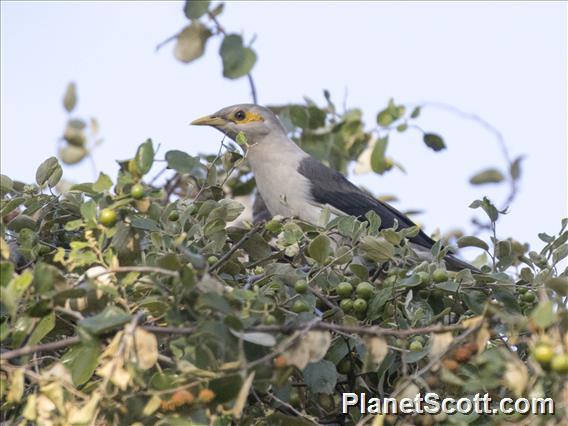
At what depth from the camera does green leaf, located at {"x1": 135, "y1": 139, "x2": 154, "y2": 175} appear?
3.29m

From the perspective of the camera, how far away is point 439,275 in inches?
157

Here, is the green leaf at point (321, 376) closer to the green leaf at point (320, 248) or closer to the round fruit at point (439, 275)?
the green leaf at point (320, 248)

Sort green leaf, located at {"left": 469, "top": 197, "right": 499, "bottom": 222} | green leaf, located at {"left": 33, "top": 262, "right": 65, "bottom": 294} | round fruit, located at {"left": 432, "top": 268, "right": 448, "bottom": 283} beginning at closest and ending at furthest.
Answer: green leaf, located at {"left": 33, "top": 262, "right": 65, "bottom": 294} → round fruit, located at {"left": 432, "top": 268, "right": 448, "bottom": 283} → green leaf, located at {"left": 469, "top": 197, "right": 499, "bottom": 222}

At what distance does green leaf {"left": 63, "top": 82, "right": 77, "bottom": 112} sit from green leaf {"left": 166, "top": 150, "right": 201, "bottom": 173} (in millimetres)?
1805

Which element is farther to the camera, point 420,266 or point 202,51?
point 202,51

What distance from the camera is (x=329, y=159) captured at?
7004 millimetres

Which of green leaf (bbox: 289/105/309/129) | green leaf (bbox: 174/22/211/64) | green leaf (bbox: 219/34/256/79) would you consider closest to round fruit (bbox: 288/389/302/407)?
green leaf (bbox: 219/34/256/79)

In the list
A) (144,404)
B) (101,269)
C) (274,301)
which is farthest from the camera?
(274,301)

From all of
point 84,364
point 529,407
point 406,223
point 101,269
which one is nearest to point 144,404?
point 84,364

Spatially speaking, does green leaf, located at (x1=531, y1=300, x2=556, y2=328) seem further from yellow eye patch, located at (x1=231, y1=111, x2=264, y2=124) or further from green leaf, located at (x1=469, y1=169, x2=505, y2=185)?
yellow eye patch, located at (x1=231, y1=111, x2=264, y2=124)

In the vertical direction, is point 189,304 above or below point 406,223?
below

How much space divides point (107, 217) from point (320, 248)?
90 centimetres

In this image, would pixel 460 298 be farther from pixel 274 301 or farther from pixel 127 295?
pixel 127 295

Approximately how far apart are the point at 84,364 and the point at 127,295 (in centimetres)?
44
